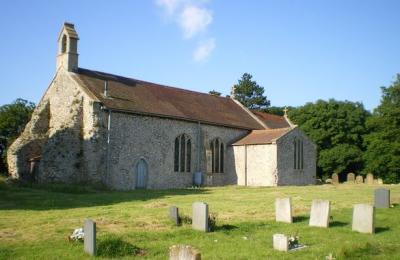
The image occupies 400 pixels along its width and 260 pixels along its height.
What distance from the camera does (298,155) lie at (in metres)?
39.0

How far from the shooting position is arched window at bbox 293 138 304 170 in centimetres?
3847

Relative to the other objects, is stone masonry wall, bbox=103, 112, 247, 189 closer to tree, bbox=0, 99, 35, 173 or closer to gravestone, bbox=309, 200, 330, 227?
gravestone, bbox=309, 200, 330, 227

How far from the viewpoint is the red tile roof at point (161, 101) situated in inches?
1264

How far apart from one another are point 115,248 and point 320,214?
6875mm

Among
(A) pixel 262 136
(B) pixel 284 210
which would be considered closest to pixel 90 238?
(B) pixel 284 210

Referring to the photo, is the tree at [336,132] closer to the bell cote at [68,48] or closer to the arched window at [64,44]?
the bell cote at [68,48]

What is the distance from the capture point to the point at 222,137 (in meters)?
38.8

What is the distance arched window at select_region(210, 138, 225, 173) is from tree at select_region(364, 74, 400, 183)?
2144 centimetres

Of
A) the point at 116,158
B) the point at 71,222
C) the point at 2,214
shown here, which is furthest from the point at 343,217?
the point at 116,158

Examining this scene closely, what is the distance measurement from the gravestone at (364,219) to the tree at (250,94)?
249 ft

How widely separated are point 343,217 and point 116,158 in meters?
18.1

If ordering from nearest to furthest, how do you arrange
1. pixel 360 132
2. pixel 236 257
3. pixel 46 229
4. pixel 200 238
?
pixel 236 257
pixel 200 238
pixel 46 229
pixel 360 132

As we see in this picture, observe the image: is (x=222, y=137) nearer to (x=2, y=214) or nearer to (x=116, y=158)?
(x=116, y=158)

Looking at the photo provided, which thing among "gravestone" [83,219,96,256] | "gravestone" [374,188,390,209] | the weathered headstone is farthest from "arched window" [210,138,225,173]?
the weathered headstone
